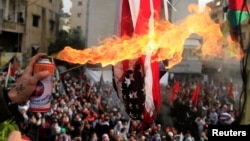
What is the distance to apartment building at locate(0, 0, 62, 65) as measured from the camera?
2369cm

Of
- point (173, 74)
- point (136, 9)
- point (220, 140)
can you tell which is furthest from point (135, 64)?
point (173, 74)

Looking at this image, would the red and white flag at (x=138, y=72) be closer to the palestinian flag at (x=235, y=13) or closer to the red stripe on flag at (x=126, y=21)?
the red stripe on flag at (x=126, y=21)

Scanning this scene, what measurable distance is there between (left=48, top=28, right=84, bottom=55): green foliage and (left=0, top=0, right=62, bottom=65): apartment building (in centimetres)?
86

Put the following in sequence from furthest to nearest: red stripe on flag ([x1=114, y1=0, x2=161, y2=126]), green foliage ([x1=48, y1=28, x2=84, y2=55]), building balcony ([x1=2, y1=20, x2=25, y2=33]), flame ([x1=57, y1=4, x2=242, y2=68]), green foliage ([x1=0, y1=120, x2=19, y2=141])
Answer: green foliage ([x1=48, y1=28, x2=84, y2=55])
building balcony ([x1=2, y1=20, x2=25, y2=33])
red stripe on flag ([x1=114, y1=0, x2=161, y2=126])
flame ([x1=57, y1=4, x2=242, y2=68])
green foliage ([x1=0, y1=120, x2=19, y2=141])

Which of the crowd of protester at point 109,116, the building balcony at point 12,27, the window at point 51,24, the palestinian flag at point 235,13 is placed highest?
the window at point 51,24

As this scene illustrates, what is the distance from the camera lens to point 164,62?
20.8 feet

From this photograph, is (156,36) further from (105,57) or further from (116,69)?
(105,57)

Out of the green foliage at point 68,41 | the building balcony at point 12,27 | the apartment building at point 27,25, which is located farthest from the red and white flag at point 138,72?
the building balcony at point 12,27

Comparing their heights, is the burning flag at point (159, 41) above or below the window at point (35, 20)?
below

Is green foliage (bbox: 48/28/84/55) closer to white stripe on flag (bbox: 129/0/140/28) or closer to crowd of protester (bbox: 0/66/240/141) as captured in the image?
crowd of protester (bbox: 0/66/240/141)

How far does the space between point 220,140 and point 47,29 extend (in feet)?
83.6

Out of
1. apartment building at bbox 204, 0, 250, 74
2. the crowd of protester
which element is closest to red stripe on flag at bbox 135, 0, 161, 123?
apartment building at bbox 204, 0, 250, 74

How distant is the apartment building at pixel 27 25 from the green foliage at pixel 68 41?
2.82 feet

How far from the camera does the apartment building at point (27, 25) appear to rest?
2369 cm
